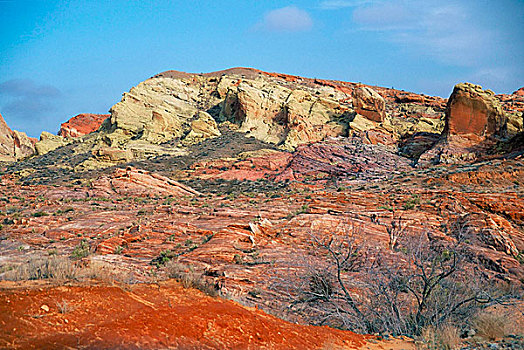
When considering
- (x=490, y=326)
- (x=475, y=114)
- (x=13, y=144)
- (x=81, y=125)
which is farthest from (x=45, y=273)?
(x=81, y=125)

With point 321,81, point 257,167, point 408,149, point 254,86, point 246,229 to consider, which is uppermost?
point 321,81

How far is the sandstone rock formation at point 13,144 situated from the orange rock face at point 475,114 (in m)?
58.1

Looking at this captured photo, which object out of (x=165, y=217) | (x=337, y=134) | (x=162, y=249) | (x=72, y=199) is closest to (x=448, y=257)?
(x=162, y=249)

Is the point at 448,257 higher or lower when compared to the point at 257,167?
lower

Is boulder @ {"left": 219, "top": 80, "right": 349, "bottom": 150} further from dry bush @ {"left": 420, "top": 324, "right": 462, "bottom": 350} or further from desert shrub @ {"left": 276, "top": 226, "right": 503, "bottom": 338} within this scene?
dry bush @ {"left": 420, "top": 324, "right": 462, "bottom": 350}

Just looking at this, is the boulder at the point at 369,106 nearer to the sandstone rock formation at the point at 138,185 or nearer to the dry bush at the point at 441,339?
the sandstone rock formation at the point at 138,185

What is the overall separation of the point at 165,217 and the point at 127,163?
24385 millimetres

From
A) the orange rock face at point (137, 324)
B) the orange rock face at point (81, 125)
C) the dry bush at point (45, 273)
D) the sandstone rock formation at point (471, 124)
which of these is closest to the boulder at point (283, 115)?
the sandstone rock formation at point (471, 124)

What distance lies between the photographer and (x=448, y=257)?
36.6 feet

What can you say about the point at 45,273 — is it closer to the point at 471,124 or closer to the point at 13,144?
the point at 471,124

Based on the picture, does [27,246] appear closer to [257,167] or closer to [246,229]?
[246,229]

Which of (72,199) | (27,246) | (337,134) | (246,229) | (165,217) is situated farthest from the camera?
(337,134)

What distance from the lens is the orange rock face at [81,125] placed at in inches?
3450

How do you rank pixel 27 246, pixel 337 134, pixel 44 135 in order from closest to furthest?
1. pixel 27 246
2. pixel 337 134
3. pixel 44 135
